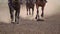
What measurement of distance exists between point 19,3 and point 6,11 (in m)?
0.18

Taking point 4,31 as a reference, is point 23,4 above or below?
above

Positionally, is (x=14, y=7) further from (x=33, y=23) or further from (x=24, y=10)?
(x=33, y=23)

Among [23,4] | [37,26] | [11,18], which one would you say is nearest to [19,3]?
[23,4]

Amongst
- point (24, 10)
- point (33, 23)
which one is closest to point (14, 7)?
point (24, 10)

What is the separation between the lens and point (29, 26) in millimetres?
2117

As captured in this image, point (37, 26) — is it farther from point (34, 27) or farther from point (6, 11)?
point (6, 11)

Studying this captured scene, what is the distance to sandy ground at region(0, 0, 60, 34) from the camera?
2076 millimetres

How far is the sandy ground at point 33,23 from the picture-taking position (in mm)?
2076

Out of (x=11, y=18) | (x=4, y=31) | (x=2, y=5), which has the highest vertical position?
(x=2, y=5)

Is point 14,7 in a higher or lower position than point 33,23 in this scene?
higher

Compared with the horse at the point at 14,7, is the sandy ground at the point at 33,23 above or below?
below

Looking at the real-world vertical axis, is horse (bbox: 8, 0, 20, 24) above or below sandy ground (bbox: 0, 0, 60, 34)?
above

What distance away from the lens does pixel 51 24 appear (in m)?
2.12

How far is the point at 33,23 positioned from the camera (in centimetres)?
213
